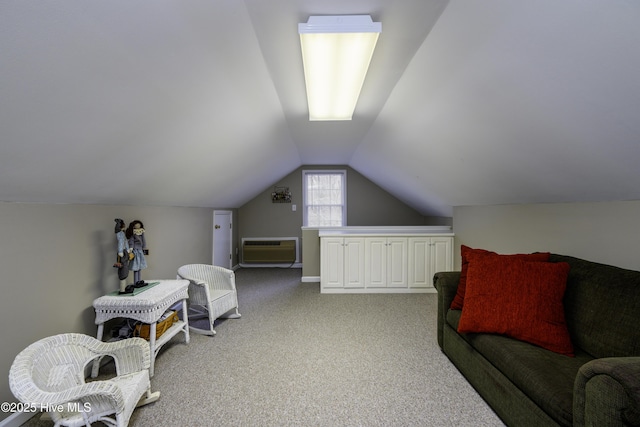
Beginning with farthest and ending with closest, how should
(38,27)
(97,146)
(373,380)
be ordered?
(373,380)
(97,146)
(38,27)

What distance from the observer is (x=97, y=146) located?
162cm

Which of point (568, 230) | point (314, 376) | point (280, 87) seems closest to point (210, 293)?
point (314, 376)

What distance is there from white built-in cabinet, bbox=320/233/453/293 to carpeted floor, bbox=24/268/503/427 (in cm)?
73

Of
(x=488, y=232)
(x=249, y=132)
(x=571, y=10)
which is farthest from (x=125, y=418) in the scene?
(x=488, y=232)

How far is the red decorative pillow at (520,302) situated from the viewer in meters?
1.63

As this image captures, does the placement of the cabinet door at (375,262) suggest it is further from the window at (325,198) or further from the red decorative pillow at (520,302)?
the window at (325,198)

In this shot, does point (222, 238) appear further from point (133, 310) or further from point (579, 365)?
point (579, 365)

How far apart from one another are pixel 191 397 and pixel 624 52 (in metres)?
2.88

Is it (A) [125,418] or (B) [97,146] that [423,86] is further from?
(A) [125,418]

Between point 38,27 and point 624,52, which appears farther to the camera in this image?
point 624,52

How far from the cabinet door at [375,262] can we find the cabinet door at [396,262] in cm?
6

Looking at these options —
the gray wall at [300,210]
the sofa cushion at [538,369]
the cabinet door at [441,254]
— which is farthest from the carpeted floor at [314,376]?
the gray wall at [300,210]

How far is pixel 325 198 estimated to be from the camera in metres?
6.45

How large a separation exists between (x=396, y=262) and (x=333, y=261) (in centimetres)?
94
